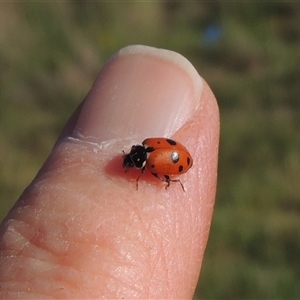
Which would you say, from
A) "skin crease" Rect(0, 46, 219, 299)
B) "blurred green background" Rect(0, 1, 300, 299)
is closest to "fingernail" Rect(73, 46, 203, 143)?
"skin crease" Rect(0, 46, 219, 299)

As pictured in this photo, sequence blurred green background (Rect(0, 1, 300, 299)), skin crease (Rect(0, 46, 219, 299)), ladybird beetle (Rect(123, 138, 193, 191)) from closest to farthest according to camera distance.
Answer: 1. skin crease (Rect(0, 46, 219, 299))
2. ladybird beetle (Rect(123, 138, 193, 191))
3. blurred green background (Rect(0, 1, 300, 299))

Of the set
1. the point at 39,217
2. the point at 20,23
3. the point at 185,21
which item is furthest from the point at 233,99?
the point at 39,217

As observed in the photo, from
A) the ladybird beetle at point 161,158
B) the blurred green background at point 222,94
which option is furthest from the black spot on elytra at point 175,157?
the blurred green background at point 222,94

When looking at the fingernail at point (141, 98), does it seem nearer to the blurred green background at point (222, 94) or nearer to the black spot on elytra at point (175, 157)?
the black spot on elytra at point (175, 157)

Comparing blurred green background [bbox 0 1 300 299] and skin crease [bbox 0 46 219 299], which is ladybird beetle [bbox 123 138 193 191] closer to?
skin crease [bbox 0 46 219 299]

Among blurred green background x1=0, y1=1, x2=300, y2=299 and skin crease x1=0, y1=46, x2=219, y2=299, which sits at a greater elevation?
skin crease x1=0, y1=46, x2=219, y2=299

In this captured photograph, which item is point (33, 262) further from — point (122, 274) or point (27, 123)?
point (27, 123)
